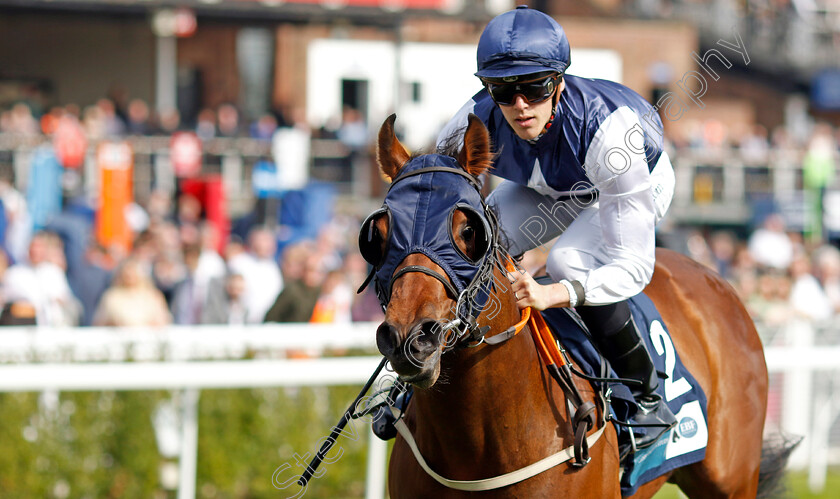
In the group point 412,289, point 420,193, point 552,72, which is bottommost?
point 412,289

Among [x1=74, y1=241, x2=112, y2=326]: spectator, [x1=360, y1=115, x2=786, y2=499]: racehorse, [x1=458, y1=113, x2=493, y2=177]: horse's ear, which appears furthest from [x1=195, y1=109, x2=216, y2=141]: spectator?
[x1=458, y1=113, x2=493, y2=177]: horse's ear

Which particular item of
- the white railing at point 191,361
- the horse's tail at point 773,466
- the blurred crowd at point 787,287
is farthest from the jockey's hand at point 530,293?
the blurred crowd at point 787,287

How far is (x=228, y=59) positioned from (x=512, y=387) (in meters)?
19.0

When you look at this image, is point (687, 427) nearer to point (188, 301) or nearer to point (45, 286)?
point (188, 301)

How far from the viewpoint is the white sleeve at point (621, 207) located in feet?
9.48

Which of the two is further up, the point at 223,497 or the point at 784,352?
the point at 784,352

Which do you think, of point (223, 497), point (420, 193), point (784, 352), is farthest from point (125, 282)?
point (420, 193)

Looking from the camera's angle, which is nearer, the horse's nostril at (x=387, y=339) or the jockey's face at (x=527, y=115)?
the horse's nostril at (x=387, y=339)

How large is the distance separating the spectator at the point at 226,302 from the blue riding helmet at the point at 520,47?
492cm

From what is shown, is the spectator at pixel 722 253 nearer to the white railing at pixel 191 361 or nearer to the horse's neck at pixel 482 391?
the white railing at pixel 191 361

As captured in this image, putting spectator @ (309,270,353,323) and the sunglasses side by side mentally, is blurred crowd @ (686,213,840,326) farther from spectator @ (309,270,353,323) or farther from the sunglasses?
the sunglasses

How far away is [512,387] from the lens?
8.96ft

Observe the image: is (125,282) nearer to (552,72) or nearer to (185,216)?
(185,216)

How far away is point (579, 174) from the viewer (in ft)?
9.95
